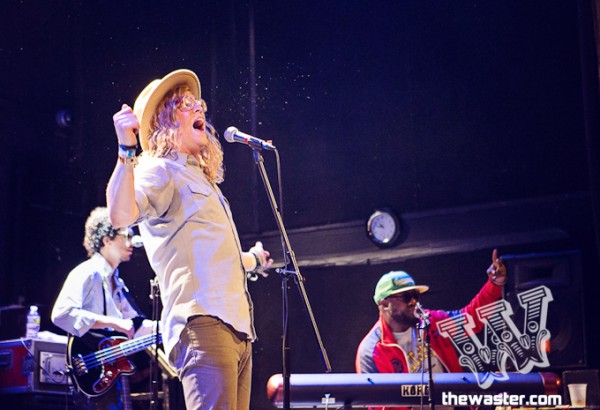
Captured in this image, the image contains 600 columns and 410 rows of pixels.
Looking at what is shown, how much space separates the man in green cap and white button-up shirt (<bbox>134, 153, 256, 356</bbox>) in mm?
2466

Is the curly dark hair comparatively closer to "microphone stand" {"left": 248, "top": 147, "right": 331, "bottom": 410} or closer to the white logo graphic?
"microphone stand" {"left": 248, "top": 147, "right": 331, "bottom": 410}

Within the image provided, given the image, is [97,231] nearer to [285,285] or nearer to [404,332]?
[404,332]

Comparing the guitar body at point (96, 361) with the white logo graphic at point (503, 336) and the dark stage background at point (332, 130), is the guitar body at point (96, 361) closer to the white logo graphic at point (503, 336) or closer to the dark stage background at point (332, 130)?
the dark stage background at point (332, 130)

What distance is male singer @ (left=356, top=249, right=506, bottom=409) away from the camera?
15.3 feet

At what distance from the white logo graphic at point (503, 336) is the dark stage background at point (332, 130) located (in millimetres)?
228

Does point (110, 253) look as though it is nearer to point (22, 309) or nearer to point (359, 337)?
point (22, 309)

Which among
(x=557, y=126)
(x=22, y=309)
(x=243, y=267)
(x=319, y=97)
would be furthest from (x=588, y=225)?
(x=22, y=309)

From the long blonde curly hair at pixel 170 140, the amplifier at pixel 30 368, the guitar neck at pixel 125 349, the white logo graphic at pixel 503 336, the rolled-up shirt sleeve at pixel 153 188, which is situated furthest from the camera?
the white logo graphic at pixel 503 336

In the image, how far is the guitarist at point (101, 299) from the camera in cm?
450

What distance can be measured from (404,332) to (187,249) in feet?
9.31

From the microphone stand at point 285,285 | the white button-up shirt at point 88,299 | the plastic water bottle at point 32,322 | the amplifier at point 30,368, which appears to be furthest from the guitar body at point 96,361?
the microphone stand at point 285,285

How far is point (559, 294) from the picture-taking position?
16.2 ft

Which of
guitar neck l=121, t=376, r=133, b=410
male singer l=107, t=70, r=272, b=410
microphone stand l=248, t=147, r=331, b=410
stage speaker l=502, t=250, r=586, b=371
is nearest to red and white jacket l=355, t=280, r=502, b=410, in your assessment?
stage speaker l=502, t=250, r=586, b=371

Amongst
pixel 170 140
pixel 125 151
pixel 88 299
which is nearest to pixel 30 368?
pixel 88 299
